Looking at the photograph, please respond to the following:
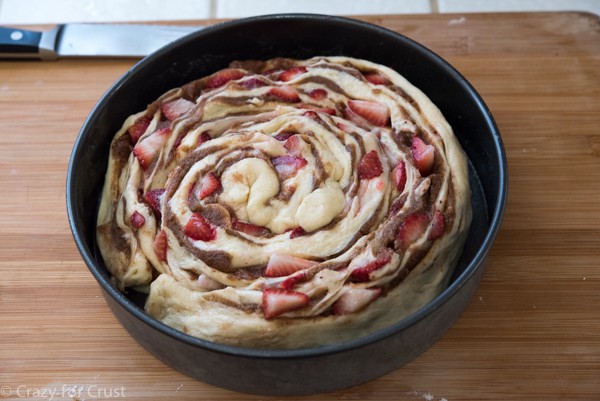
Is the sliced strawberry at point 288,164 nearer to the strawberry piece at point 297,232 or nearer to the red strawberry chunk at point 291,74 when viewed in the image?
the strawberry piece at point 297,232

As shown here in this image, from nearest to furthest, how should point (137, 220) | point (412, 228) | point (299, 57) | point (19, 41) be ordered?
point (412, 228) → point (137, 220) → point (299, 57) → point (19, 41)

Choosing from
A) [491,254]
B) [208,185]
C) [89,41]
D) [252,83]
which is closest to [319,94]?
[252,83]

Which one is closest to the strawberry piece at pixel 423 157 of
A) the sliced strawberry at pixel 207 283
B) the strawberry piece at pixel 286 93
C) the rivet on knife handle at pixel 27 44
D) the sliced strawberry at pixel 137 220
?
the strawberry piece at pixel 286 93

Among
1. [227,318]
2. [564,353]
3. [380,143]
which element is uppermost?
[380,143]

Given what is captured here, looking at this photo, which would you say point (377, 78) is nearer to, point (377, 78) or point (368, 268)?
point (377, 78)

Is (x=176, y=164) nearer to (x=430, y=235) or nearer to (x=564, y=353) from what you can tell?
→ (x=430, y=235)

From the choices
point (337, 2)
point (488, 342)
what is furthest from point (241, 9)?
point (488, 342)
